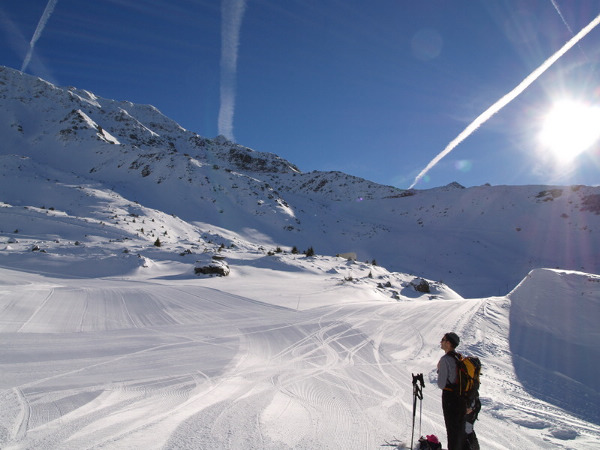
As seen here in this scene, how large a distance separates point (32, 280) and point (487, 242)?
1561 inches

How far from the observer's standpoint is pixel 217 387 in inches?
196

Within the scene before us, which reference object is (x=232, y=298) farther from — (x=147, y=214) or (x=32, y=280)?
(x=147, y=214)

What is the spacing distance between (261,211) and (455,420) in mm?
33726

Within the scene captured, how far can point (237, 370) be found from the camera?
5832mm

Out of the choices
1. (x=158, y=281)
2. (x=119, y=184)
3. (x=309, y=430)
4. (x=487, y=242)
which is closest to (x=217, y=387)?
(x=309, y=430)

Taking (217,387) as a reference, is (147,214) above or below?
above

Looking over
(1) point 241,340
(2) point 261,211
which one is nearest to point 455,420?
(1) point 241,340

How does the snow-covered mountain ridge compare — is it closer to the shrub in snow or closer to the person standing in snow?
the shrub in snow

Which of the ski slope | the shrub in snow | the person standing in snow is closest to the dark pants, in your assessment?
the person standing in snow


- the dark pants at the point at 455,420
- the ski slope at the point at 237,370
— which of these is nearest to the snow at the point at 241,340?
the ski slope at the point at 237,370

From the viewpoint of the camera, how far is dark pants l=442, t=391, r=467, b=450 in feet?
11.2

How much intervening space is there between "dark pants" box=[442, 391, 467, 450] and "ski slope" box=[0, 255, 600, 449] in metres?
0.61

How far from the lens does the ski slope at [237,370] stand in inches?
146

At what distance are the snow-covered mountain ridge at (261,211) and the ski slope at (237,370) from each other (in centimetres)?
1022
